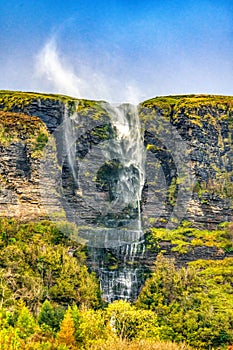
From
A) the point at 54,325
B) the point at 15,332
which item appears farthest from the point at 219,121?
the point at 15,332

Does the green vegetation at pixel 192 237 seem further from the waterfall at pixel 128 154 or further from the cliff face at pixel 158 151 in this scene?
the waterfall at pixel 128 154

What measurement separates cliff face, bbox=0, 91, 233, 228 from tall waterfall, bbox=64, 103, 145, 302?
3.12ft

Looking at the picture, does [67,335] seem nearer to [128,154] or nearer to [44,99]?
[128,154]

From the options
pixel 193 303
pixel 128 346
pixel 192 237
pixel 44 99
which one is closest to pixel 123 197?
pixel 192 237

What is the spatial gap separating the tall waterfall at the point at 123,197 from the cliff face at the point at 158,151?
0.95 meters

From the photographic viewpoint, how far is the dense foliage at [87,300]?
31.3 m

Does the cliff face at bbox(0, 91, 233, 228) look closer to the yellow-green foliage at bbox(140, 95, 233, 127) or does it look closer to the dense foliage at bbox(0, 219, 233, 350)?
the yellow-green foliage at bbox(140, 95, 233, 127)

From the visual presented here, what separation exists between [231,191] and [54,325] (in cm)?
2967

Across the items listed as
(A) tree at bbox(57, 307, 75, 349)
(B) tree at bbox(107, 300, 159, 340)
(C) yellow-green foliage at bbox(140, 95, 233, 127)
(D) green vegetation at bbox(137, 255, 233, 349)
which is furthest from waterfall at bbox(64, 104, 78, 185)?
(A) tree at bbox(57, 307, 75, 349)

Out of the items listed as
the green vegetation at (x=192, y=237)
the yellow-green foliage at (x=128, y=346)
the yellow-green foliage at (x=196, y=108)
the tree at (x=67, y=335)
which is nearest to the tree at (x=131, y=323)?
the tree at (x=67, y=335)

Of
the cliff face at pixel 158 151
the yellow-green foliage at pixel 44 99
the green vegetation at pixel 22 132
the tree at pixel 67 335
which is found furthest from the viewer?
the yellow-green foliage at pixel 44 99

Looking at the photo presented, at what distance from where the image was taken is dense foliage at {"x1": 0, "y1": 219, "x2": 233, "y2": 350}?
3131 centimetres

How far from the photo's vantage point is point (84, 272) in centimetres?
4375

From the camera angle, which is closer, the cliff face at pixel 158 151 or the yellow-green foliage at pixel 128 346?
the yellow-green foliage at pixel 128 346
